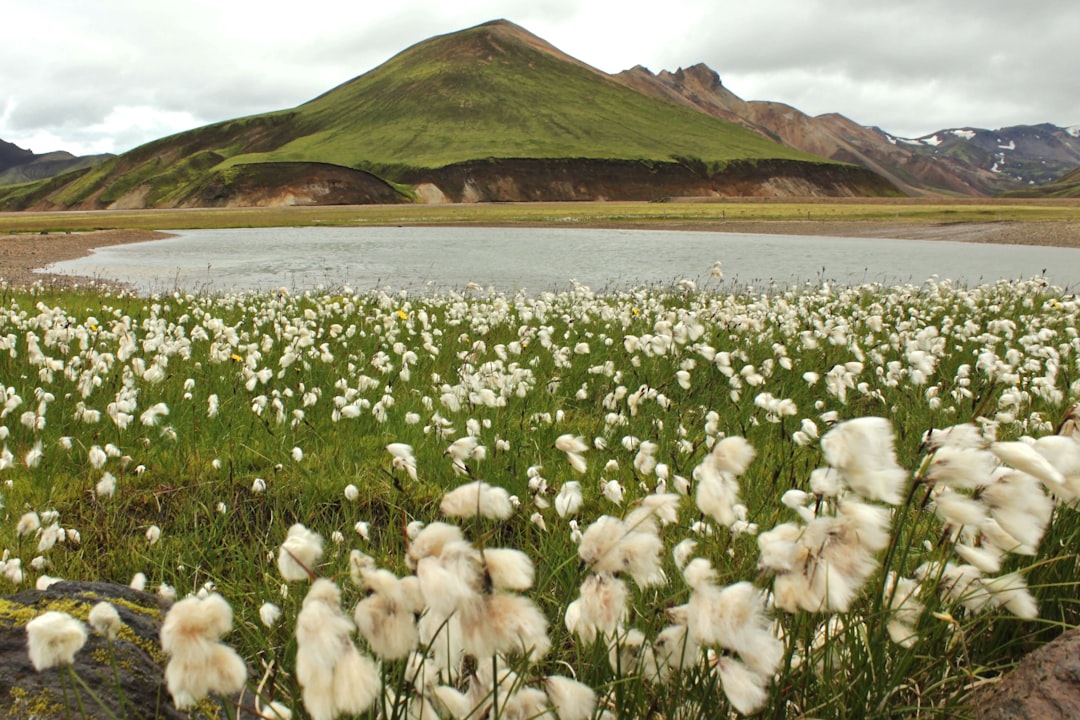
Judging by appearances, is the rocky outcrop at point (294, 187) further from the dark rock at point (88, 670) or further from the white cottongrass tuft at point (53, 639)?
the white cottongrass tuft at point (53, 639)

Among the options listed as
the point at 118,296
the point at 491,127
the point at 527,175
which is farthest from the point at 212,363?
the point at 491,127

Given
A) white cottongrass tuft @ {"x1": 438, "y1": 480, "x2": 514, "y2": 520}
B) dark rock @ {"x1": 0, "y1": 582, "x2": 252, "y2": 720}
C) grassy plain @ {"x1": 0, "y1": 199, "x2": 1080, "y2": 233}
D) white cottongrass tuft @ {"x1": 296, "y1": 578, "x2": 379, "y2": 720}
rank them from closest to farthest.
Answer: white cottongrass tuft @ {"x1": 296, "y1": 578, "x2": 379, "y2": 720} < white cottongrass tuft @ {"x1": 438, "y1": 480, "x2": 514, "y2": 520} < dark rock @ {"x1": 0, "y1": 582, "x2": 252, "y2": 720} < grassy plain @ {"x1": 0, "y1": 199, "x2": 1080, "y2": 233}

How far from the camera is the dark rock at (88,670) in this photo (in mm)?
2002

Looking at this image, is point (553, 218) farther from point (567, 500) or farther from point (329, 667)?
point (329, 667)

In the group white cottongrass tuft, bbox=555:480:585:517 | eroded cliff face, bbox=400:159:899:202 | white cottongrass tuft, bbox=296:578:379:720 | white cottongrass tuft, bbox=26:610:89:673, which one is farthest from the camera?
eroded cliff face, bbox=400:159:899:202

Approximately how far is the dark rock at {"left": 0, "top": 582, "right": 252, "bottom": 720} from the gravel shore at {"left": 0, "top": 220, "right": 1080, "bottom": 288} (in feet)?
61.1

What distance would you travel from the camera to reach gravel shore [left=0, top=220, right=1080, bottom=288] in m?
27.7

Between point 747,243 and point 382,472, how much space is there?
115 feet

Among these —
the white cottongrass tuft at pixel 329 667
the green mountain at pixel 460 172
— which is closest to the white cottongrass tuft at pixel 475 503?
the white cottongrass tuft at pixel 329 667

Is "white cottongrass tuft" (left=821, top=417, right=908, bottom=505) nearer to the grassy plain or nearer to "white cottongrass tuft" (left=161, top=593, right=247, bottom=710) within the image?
"white cottongrass tuft" (left=161, top=593, right=247, bottom=710)

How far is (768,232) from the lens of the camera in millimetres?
48531

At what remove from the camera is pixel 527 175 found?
15950cm

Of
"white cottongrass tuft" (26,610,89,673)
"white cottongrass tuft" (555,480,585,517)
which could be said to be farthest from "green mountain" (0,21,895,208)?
"white cottongrass tuft" (26,610,89,673)

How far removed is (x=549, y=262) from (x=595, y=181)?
14159 centimetres
